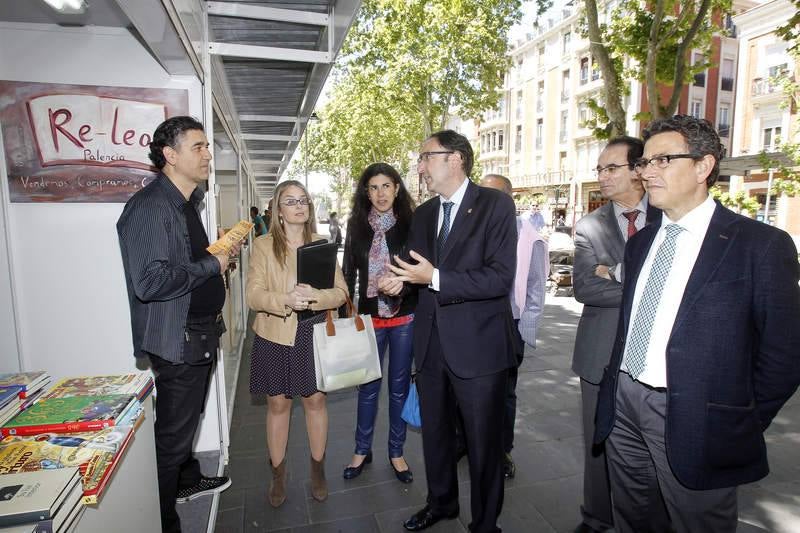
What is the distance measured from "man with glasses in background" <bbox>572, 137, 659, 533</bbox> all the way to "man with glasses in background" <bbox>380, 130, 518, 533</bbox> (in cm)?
41

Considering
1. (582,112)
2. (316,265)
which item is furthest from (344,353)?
(582,112)

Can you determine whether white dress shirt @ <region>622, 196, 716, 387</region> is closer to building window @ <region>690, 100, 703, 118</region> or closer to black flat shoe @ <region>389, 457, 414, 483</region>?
black flat shoe @ <region>389, 457, 414, 483</region>

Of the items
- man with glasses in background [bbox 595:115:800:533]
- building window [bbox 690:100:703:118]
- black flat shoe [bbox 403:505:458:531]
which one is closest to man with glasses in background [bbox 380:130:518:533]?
black flat shoe [bbox 403:505:458:531]

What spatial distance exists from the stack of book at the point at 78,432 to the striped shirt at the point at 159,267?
1.55 feet

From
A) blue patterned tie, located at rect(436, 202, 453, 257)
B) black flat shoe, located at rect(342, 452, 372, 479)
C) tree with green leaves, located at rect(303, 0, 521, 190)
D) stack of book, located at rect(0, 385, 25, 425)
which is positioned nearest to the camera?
stack of book, located at rect(0, 385, 25, 425)

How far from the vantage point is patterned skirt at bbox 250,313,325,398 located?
2908 mm

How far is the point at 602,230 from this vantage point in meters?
2.54

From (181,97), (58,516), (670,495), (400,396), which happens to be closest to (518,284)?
(400,396)

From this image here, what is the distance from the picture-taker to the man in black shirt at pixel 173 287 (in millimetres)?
2188

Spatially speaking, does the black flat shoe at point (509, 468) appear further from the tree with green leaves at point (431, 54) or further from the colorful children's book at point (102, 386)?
the tree with green leaves at point (431, 54)

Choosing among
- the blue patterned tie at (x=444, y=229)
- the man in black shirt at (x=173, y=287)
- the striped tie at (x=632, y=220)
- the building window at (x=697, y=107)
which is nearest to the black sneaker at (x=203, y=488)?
the man in black shirt at (x=173, y=287)

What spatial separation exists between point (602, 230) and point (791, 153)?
7331 millimetres

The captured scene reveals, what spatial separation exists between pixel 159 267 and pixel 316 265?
2.80ft

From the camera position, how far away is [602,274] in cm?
240
